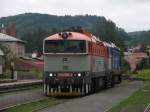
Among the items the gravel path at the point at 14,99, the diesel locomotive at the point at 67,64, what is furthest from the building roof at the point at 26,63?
the gravel path at the point at 14,99

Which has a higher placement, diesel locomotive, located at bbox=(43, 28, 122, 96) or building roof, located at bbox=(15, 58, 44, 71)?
building roof, located at bbox=(15, 58, 44, 71)

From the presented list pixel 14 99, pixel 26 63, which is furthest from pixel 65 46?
pixel 26 63

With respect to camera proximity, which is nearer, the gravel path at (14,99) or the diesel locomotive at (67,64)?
the gravel path at (14,99)

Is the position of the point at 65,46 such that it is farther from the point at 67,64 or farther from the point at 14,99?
the point at 14,99

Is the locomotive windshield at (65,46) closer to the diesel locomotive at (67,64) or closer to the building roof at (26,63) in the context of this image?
the diesel locomotive at (67,64)

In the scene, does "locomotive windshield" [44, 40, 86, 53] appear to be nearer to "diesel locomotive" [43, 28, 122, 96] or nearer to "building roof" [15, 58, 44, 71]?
"diesel locomotive" [43, 28, 122, 96]

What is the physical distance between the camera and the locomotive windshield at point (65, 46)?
31328mm

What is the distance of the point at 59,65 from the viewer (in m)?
31.2

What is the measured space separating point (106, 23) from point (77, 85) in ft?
410

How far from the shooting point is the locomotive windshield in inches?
1233

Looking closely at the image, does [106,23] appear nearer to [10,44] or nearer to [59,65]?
[10,44]

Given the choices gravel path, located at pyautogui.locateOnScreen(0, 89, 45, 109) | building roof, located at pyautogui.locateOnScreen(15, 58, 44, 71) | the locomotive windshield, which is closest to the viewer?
gravel path, located at pyautogui.locateOnScreen(0, 89, 45, 109)

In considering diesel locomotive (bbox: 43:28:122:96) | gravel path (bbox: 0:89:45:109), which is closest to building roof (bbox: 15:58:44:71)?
diesel locomotive (bbox: 43:28:122:96)

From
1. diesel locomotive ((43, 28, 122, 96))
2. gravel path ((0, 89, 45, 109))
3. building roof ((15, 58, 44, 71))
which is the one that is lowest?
gravel path ((0, 89, 45, 109))
